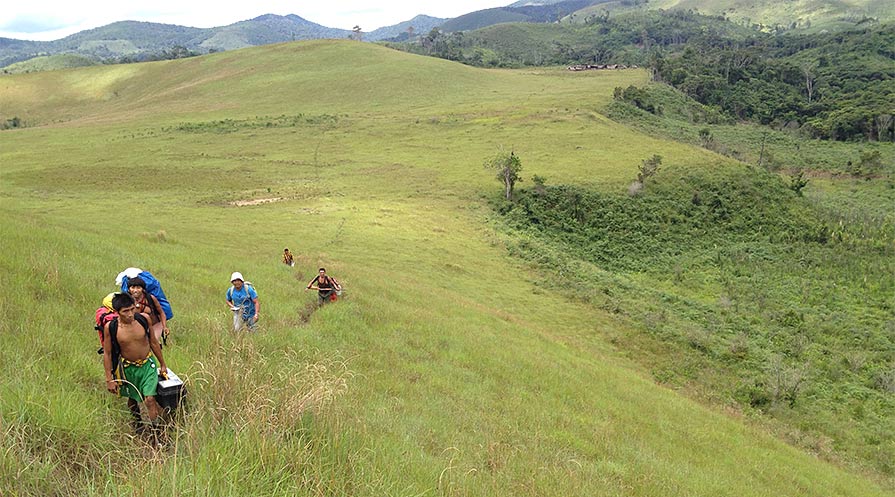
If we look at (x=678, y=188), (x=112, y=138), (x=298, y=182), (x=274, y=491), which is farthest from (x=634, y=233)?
(x=112, y=138)

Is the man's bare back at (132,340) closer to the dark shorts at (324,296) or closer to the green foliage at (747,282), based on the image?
the dark shorts at (324,296)

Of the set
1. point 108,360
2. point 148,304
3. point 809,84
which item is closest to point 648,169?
point 148,304

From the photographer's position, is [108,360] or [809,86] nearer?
[108,360]

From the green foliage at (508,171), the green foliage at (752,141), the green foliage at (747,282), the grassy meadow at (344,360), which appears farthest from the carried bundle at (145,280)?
the green foliage at (752,141)

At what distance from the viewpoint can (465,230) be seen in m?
39.3

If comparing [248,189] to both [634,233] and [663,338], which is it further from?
[663,338]

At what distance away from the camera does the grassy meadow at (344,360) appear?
4758 millimetres

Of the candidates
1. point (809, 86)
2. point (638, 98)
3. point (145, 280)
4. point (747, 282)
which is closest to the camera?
point (145, 280)

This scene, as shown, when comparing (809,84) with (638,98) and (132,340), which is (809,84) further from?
(132,340)

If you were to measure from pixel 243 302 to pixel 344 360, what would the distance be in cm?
243

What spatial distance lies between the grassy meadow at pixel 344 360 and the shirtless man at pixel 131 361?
24cm

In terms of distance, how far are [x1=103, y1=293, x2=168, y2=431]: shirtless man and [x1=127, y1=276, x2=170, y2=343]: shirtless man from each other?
82 centimetres

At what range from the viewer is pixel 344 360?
10.3 m

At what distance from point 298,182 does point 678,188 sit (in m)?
36.5
